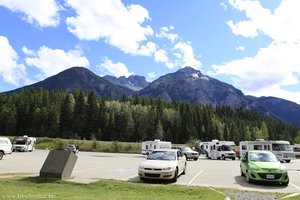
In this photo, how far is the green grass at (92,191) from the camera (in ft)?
40.0

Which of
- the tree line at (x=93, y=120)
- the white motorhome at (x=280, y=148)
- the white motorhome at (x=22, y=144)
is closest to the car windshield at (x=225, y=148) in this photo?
the white motorhome at (x=280, y=148)

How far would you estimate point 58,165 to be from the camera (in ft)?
56.9

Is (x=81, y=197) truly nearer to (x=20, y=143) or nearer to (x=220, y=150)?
(x=220, y=150)

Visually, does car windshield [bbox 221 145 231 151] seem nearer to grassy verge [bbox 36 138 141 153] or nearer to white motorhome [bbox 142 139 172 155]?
white motorhome [bbox 142 139 172 155]

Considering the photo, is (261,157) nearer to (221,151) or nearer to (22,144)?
(221,151)

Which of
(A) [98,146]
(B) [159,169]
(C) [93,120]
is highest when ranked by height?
(C) [93,120]

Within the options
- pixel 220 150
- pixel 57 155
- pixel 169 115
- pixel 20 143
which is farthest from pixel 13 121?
pixel 57 155

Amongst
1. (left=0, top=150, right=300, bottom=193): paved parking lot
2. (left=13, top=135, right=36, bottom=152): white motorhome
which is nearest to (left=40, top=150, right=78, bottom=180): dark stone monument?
(left=0, top=150, right=300, bottom=193): paved parking lot

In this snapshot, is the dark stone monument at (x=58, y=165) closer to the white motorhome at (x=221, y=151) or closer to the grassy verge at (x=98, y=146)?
the white motorhome at (x=221, y=151)

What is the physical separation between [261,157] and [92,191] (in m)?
10.6

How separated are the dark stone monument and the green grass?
0.51 meters

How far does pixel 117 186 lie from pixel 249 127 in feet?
544

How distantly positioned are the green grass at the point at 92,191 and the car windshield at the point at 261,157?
6.24 metres

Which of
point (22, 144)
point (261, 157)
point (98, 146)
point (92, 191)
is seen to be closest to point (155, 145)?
point (22, 144)
